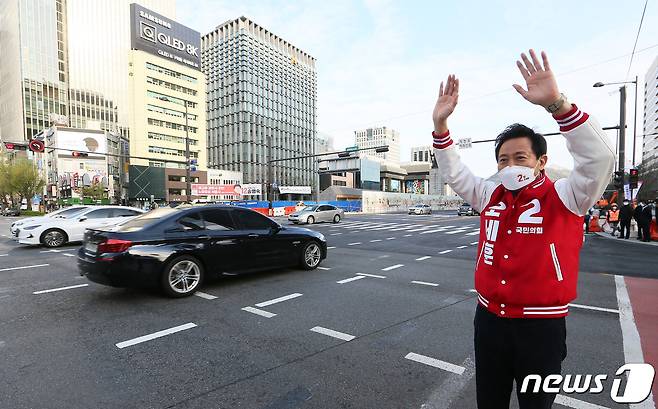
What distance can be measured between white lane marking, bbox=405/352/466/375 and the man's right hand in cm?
227

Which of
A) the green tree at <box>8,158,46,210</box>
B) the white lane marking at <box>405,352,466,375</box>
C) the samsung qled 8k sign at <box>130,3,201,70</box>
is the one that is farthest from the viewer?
the samsung qled 8k sign at <box>130,3,201,70</box>

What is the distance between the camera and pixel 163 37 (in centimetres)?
6850

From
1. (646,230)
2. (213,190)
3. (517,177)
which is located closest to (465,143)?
(646,230)

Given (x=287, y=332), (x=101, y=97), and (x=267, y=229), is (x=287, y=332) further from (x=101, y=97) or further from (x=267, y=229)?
(x=101, y=97)

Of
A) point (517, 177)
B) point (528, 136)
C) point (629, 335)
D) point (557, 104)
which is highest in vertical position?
point (557, 104)

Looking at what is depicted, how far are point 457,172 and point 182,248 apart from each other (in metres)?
4.70

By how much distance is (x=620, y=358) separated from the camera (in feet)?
11.0

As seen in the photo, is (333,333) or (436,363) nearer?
(436,363)

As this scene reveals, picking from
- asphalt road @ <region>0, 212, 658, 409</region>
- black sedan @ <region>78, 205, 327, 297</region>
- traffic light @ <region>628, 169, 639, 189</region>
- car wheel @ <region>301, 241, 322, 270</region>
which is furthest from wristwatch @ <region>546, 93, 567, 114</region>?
traffic light @ <region>628, 169, 639, 189</region>

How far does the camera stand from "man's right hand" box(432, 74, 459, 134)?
2.18 m

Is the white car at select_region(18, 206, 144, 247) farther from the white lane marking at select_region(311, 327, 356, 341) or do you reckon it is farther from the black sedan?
the white lane marking at select_region(311, 327, 356, 341)

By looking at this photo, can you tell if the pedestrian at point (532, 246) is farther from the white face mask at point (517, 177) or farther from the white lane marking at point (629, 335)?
the white lane marking at point (629, 335)

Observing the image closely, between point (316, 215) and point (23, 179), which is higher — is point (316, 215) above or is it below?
below

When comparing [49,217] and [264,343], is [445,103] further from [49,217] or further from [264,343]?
[49,217]
